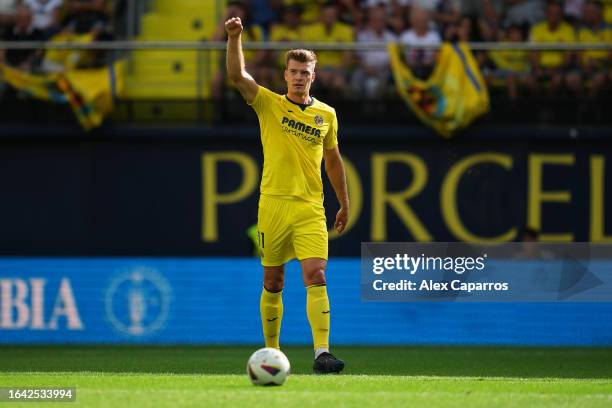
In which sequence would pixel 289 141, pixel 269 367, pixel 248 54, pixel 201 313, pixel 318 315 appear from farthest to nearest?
pixel 248 54 < pixel 201 313 < pixel 289 141 < pixel 318 315 < pixel 269 367

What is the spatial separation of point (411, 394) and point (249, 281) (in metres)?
5.61

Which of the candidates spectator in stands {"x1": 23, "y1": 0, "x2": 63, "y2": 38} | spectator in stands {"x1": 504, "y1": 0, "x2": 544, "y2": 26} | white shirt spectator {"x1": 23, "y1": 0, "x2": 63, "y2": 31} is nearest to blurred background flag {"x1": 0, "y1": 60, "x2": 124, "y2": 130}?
spectator in stands {"x1": 23, "y1": 0, "x2": 63, "y2": 38}

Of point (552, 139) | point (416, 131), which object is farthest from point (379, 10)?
point (552, 139)

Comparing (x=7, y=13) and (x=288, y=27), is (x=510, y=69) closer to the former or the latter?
(x=288, y=27)

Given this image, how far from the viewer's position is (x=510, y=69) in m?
15.3

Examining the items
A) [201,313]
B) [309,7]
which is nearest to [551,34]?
[309,7]

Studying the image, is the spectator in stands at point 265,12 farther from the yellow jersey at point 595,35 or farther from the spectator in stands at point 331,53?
the yellow jersey at point 595,35

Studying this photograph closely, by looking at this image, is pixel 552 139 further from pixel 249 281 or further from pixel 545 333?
pixel 249 281

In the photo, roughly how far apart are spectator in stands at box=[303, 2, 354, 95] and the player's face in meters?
6.69

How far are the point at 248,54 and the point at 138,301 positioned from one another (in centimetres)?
419

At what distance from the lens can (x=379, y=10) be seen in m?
16.1

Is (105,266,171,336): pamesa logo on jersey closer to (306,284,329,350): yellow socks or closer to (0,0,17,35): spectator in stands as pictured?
(306,284,329,350): yellow socks

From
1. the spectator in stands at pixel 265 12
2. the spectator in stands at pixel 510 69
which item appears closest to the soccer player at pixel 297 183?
the spectator in stands at pixel 510 69

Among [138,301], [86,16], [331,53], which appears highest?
[86,16]
